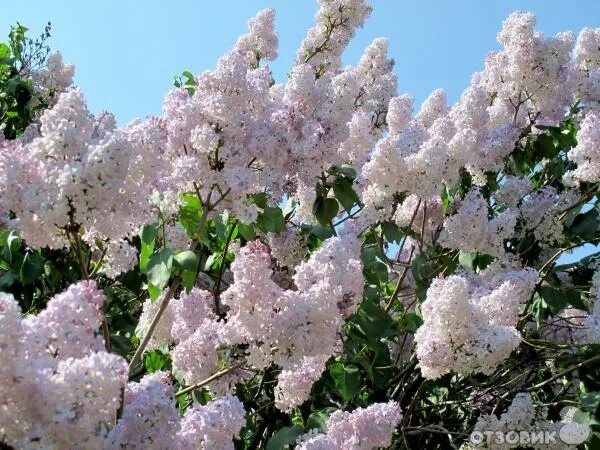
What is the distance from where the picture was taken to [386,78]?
5914mm

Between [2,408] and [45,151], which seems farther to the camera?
[45,151]

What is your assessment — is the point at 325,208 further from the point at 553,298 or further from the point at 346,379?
the point at 553,298

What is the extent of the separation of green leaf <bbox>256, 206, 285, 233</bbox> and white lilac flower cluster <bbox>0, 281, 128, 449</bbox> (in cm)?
182

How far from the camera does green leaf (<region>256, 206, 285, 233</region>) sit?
360 cm

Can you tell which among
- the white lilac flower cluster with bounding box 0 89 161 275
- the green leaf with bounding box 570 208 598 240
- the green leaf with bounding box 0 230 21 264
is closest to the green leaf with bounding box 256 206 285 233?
the green leaf with bounding box 0 230 21 264

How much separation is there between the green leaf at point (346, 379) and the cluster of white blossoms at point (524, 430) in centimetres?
57

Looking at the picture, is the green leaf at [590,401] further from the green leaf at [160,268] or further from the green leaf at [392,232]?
the green leaf at [160,268]

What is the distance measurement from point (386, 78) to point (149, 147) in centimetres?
367

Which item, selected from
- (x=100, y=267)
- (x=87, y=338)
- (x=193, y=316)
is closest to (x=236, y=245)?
(x=193, y=316)

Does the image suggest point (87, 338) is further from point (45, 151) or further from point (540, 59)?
point (540, 59)

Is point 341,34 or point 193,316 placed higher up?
point 341,34

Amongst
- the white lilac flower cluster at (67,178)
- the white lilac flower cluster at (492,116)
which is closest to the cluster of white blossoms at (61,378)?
the white lilac flower cluster at (67,178)

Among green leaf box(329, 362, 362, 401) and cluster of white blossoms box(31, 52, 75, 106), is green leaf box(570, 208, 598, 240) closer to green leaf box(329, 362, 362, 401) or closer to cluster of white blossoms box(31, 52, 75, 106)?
green leaf box(329, 362, 362, 401)

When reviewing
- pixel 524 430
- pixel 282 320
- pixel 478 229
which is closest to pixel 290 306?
pixel 282 320
